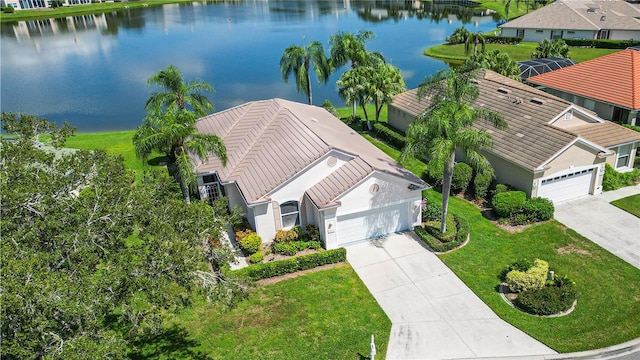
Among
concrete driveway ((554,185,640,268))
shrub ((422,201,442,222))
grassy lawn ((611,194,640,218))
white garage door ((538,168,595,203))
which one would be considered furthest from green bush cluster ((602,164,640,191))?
shrub ((422,201,442,222))

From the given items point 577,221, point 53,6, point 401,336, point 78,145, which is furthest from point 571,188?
point 53,6

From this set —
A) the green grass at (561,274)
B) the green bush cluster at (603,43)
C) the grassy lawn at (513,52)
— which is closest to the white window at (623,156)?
the green grass at (561,274)

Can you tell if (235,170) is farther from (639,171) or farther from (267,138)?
(639,171)

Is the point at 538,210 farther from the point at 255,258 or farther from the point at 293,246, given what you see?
the point at 255,258

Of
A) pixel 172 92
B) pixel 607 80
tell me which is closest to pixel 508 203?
pixel 607 80

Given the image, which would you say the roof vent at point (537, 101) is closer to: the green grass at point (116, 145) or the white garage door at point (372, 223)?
the white garage door at point (372, 223)

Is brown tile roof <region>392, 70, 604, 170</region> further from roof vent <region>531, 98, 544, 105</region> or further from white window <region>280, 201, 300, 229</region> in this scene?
white window <region>280, 201, 300, 229</region>
